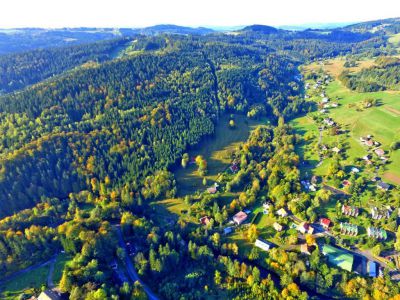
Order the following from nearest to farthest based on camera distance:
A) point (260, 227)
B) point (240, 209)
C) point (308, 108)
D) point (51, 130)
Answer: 1. point (260, 227)
2. point (240, 209)
3. point (51, 130)
4. point (308, 108)

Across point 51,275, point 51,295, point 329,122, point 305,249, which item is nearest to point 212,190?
point 305,249

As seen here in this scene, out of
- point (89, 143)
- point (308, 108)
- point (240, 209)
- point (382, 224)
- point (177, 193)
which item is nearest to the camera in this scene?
point (382, 224)

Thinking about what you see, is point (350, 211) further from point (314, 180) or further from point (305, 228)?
point (314, 180)

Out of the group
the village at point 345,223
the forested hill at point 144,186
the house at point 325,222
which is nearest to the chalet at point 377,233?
the village at point 345,223

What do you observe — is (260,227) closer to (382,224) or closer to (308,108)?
(382,224)

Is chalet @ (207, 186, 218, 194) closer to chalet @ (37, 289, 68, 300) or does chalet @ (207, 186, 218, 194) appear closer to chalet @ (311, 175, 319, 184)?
chalet @ (311, 175, 319, 184)

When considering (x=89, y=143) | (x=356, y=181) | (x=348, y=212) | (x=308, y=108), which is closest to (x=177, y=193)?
(x=89, y=143)

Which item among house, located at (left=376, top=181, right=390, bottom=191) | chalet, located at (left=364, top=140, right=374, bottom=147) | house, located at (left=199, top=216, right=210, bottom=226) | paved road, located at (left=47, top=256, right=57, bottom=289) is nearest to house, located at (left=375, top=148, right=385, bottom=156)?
chalet, located at (left=364, top=140, right=374, bottom=147)
